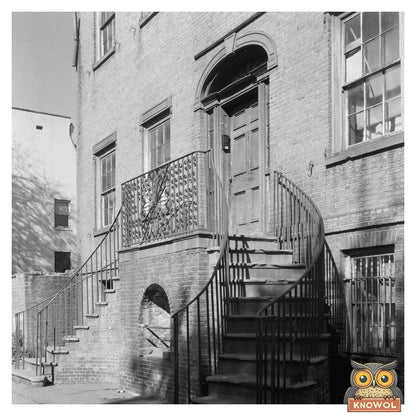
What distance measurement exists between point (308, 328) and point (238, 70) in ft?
18.5

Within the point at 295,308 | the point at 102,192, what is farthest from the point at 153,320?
the point at 102,192

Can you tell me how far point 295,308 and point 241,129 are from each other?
498 centimetres

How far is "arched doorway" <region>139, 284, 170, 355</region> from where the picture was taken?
9984mm

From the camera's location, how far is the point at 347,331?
324 inches

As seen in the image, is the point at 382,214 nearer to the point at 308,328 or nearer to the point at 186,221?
the point at 308,328

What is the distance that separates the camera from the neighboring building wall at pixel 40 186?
84.5 feet

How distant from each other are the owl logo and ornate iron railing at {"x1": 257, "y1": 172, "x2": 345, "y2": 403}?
508 millimetres

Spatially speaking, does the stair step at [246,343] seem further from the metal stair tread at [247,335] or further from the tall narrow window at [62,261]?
the tall narrow window at [62,261]

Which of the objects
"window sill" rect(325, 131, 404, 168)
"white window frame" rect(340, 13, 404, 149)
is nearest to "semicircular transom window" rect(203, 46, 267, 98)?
"white window frame" rect(340, 13, 404, 149)

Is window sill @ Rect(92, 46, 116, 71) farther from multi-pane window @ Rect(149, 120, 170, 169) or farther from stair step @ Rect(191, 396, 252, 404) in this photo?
stair step @ Rect(191, 396, 252, 404)

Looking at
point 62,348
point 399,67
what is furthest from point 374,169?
point 62,348

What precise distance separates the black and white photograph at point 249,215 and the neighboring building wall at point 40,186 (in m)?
11.9

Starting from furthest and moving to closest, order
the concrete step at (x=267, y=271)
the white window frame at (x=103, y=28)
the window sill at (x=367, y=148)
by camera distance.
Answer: the white window frame at (x=103, y=28) < the concrete step at (x=267, y=271) < the window sill at (x=367, y=148)

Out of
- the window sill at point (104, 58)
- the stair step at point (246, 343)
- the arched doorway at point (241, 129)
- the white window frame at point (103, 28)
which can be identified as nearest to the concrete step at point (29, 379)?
the arched doorway at point (241, 129)
